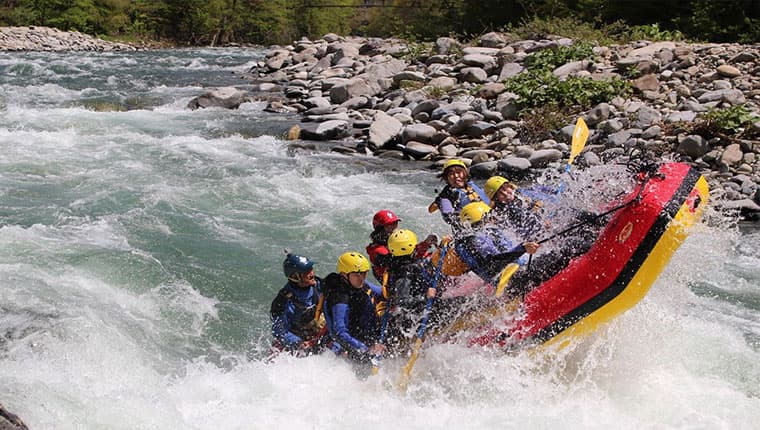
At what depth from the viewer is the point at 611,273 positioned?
14.7ft

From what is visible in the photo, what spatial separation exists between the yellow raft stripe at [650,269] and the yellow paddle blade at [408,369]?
2.97 ft

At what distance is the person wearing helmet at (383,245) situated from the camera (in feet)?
17.5

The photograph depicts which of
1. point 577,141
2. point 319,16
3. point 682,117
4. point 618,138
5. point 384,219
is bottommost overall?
point 319,16

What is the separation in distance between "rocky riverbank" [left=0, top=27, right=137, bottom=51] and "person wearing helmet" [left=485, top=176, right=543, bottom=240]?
2577cm

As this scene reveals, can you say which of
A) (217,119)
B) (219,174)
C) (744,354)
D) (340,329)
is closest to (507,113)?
(219,174)

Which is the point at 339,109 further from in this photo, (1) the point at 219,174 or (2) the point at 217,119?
(1) the point at 219,174

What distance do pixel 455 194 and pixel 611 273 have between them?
5.79 feet

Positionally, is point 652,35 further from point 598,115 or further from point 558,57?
point 598,115

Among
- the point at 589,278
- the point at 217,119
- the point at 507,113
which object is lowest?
the point at 217,119

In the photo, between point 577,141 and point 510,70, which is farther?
point 510,70

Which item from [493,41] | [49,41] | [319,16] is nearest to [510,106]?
[493,41]

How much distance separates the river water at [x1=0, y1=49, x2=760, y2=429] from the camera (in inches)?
→ 184

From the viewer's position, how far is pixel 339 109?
13836 mm

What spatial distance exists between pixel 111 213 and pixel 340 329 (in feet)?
14.9
